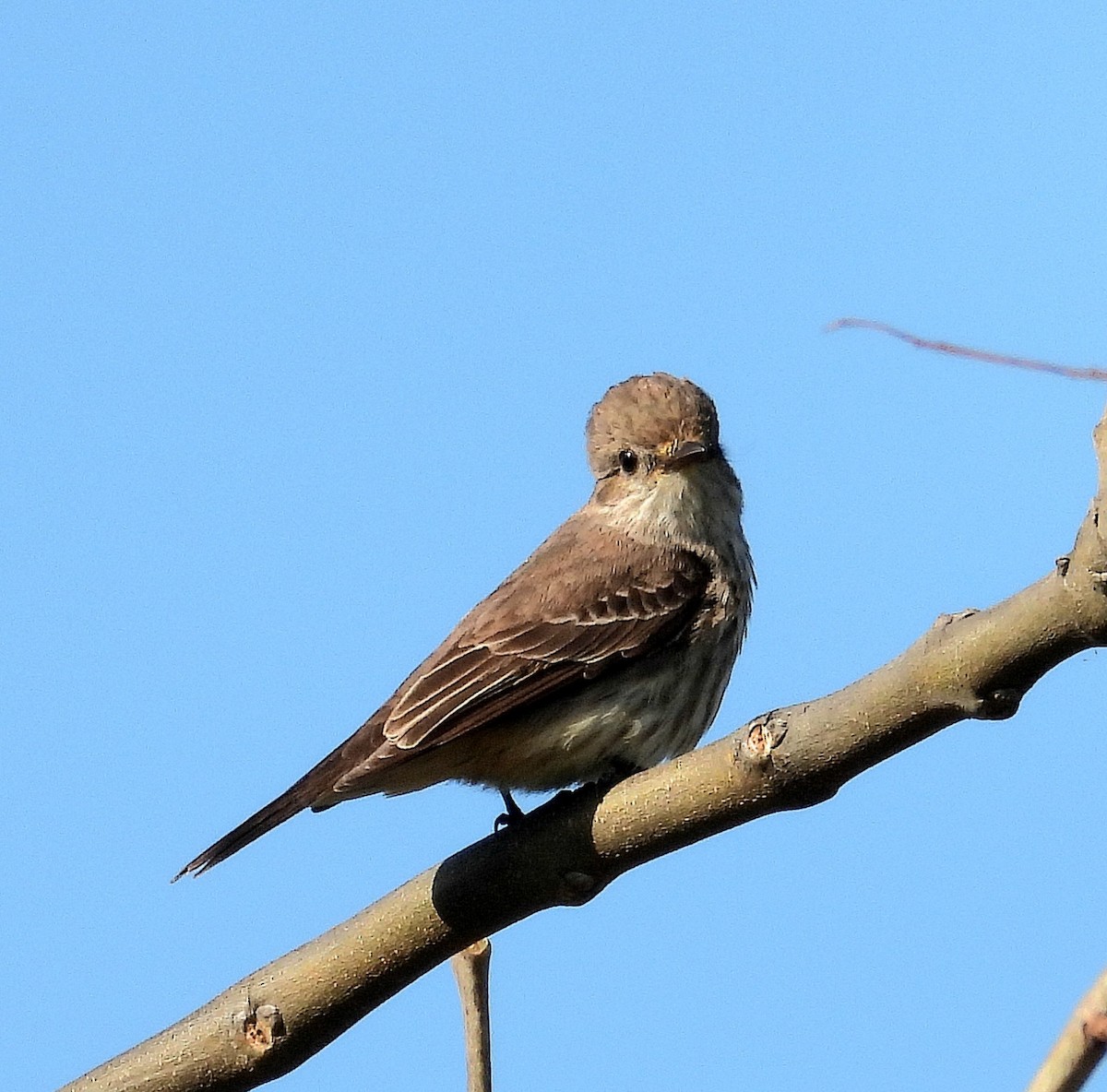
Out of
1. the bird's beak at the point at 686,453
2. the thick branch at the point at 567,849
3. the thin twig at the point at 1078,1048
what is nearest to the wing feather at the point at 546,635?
the bird's beak at the point at 686,453

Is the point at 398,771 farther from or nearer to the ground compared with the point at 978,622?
farther from the ground

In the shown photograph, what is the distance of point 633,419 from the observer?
26.2 ft

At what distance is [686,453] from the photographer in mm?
7812

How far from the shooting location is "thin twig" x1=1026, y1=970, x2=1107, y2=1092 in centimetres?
226

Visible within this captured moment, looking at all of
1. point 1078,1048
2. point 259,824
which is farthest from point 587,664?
point 1078,1048

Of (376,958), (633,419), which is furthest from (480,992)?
(633,419)

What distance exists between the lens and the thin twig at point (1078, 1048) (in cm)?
226

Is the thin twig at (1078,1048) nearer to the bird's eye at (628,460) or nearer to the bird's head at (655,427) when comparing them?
the bird's head at (655,427)

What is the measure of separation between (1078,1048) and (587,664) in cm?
440

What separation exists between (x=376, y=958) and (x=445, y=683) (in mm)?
1788

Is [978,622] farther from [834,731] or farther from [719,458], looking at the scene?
[719,458]

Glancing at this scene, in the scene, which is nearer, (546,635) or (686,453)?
(546,635)

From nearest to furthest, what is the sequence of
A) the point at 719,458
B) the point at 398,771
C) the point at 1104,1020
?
the point at 1104,1020, the point at 398,771, the point at 719,458

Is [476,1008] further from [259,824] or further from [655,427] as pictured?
[655,427]
